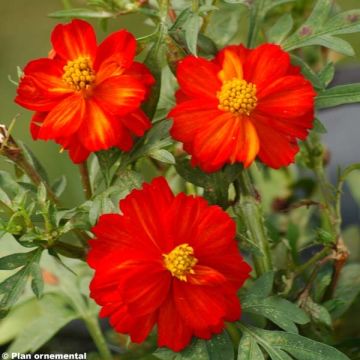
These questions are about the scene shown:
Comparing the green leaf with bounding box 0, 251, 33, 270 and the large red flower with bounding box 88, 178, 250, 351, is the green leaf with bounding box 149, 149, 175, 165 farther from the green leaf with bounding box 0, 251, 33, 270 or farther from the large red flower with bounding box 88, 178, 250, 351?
the green leaf with bounding box 0, 251, 33, 270

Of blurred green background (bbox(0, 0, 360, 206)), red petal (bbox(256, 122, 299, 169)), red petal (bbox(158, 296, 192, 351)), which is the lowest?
blurred green background (bbox(0, 0, 360, 206))

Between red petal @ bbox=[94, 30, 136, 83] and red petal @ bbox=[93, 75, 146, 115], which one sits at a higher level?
red petal @ bbox=[94, 30, 136, 83]

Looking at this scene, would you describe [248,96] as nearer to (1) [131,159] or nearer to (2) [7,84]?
(1) [131,159]

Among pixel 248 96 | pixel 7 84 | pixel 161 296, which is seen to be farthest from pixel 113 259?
pixel 7 84

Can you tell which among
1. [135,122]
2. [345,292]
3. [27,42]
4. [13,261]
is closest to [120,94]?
[135,122]

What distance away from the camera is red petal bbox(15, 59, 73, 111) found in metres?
0.55

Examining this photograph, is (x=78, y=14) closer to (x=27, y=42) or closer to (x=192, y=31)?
(x=192, y=31)

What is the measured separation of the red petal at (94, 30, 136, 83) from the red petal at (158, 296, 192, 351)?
159 millimetres

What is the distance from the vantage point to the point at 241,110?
542 millimetres

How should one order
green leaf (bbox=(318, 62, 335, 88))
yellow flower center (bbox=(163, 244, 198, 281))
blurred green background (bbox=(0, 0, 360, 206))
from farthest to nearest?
blurred green background (bbox=(0, 0, 360, 206))
green leaf (bbox=(318, 62, 335, 88))
yellow flower center (bbox=(163, 244, 198, 281))

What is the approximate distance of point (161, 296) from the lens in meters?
0.53

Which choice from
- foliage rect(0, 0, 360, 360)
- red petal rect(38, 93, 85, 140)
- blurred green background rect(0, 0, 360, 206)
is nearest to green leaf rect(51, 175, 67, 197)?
foliage rect(0, 0, 360, 360)

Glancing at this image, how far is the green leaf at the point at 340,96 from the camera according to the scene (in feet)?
1.95

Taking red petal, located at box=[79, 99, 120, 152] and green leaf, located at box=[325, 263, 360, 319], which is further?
green leaf, located at box=[325, 263, 360, 319]
